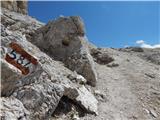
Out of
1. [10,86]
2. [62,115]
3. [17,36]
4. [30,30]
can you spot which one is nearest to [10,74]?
[10,86]

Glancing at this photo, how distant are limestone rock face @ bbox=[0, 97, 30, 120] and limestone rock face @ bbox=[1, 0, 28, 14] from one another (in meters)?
28.7

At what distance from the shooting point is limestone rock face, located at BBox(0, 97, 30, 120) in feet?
28.4

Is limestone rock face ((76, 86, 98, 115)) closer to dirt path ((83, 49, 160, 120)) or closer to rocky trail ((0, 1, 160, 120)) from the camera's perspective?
rocky trail ((0, 1, 160, 120))

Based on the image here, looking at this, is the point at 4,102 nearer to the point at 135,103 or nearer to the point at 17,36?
the point at 17,36

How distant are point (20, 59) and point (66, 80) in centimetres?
416

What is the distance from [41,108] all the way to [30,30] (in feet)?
41.4

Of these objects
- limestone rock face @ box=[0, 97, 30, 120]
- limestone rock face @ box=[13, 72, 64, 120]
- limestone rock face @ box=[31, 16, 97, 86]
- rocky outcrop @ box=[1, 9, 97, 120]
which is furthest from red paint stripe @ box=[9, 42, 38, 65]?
limestone rock face @ box=[31, 16, 97, 86]

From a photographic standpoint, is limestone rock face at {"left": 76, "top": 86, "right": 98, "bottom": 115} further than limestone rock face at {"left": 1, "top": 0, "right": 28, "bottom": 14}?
No

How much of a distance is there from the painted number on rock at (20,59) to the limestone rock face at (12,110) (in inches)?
45.7

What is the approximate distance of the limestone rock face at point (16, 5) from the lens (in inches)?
1445

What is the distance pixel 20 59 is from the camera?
32.1ft

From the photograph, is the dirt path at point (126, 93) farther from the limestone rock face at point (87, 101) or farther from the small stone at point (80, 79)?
the small stone at point (80, 79)

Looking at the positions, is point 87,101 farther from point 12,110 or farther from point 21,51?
point 12,110

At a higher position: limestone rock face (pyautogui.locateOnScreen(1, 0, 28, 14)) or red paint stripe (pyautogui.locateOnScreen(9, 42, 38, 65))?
limestone rock face (pyautogui.locateOnScreen(1, 0, 28, 14))
